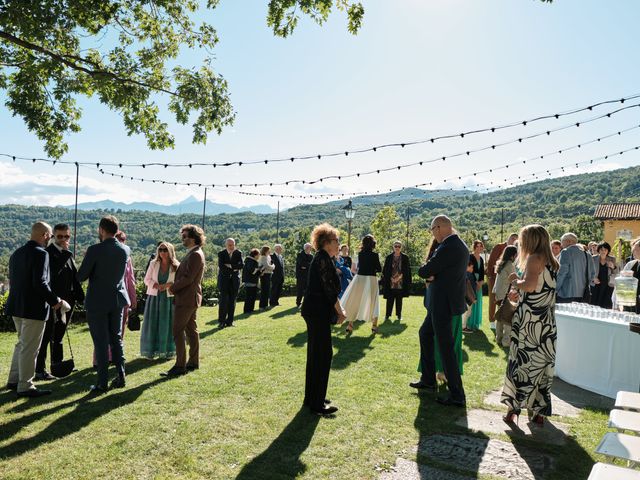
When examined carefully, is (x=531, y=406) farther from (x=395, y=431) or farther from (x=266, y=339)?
(x=266, y=339)

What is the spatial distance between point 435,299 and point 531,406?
130cm

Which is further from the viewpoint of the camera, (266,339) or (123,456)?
(266,339)

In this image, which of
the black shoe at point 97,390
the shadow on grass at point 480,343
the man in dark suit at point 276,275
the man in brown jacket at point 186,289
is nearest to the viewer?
the black shoe at point 97,390

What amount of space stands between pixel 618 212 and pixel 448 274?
139 ft

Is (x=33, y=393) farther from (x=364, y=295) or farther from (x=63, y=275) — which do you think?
(x=364, y=295)

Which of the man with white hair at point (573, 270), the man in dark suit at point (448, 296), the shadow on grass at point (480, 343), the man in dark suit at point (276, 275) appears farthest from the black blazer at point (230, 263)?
the man with white hair at point (573, 270)

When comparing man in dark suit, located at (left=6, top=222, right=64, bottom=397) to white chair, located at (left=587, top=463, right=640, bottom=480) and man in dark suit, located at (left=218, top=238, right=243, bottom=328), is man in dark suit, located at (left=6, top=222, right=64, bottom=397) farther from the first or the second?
white chair, located at (left=587, top=463, right=640, bottom=480)

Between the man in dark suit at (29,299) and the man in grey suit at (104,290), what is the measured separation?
0.38m

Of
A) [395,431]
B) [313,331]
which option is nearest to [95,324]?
[313,331]

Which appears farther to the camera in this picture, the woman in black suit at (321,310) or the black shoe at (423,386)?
the black shoe at (423,386)

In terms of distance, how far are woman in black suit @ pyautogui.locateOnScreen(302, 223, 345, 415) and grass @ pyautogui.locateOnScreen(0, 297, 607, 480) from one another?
0.89ft

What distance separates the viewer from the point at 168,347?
6828 mm

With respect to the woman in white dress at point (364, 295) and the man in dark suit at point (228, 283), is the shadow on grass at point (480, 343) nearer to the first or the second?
the woman in white dress at point (364, 295)

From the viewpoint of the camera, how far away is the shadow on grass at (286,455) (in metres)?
3.27
